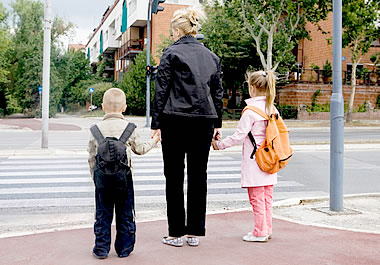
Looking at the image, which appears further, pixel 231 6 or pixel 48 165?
pixel 231 6

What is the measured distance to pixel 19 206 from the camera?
695cm

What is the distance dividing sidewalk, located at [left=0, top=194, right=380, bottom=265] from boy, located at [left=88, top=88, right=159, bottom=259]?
163 millimetres

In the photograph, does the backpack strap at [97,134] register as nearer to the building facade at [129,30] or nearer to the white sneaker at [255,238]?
the white sneaker at [255,238]

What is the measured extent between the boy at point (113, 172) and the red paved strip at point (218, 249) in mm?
163

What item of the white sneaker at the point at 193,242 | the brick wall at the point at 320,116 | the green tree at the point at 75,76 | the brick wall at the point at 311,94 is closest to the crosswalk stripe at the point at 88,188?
the white sneaker at the point at 193,242

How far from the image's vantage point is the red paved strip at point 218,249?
3.98m

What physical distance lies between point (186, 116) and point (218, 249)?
1243 mm

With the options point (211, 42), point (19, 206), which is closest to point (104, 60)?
point (211, 42)

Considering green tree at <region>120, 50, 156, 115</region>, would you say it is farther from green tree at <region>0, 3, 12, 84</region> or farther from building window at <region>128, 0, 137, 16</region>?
green tree at <region>0, 3, 12, 84</region>

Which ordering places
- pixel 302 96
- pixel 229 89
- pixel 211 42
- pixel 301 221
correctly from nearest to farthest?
pixel 301 221 < pixel 211 42 < pixel 302 96 < pixel 229 89

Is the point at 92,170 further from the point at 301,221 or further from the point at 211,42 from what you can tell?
the point at 211,42

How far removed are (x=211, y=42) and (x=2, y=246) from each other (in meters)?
32.0

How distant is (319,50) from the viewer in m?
42.0

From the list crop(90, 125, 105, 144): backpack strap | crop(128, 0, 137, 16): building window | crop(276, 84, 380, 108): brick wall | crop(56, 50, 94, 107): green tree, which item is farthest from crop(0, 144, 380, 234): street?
crop(56, 50, 94, 107): green tree
